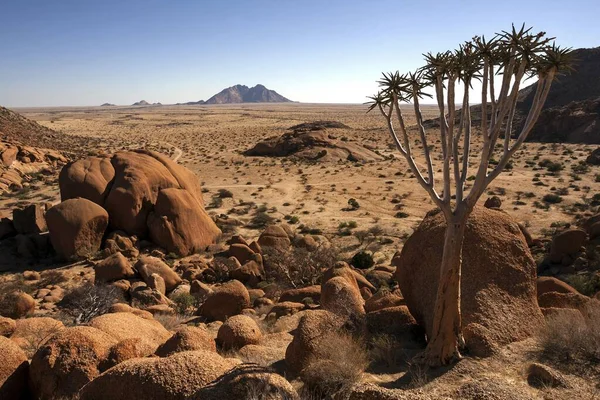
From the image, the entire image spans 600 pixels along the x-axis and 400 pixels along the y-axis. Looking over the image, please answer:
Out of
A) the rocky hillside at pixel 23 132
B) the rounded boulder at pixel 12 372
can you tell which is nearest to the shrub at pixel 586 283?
the rounded boulder at pixel 12 372

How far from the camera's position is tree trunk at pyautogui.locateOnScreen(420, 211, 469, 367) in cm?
667

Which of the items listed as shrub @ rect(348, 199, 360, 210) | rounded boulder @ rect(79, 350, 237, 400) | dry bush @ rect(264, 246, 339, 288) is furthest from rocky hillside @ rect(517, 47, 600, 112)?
rounded boulder @ rect(79, 350, 237, 400)

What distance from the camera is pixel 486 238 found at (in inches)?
317

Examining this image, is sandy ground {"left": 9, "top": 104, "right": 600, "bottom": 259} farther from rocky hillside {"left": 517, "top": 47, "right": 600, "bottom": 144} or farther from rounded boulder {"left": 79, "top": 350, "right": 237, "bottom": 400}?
rounded boulder {"left": 79, "top": 350, "right": 237, "bottom": 400}

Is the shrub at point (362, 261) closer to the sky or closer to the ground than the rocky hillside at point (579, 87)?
closer to the ground

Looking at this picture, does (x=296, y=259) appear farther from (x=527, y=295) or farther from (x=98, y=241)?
(x=527, y=295)

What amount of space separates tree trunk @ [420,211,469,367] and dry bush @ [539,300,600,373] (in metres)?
1.49

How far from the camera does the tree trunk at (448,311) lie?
6.67 meters

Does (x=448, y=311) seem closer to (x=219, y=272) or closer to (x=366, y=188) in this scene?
(x=219, y=272)

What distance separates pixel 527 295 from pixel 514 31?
14.8ft

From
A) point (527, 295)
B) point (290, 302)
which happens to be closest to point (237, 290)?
point (290, 302)

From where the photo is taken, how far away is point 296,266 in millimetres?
15750

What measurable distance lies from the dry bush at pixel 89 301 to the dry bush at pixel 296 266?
512cm

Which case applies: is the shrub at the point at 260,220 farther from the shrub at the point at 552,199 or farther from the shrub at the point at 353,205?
the shrub at the point at 552,199
